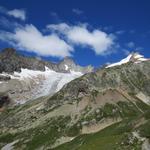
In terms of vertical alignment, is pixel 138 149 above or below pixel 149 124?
below

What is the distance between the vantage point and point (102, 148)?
133m

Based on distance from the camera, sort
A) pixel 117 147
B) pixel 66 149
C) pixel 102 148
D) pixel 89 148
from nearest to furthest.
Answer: pixel 117 147, pixel 102 148, pixel 89 148, pixel 66 149

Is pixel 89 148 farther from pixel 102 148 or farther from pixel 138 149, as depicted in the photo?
pixel 138 149

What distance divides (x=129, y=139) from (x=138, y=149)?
10566 millimetres

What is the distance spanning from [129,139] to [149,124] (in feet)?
66.6

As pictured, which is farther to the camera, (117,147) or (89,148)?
(89,148)

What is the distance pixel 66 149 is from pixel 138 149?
92.0 meters

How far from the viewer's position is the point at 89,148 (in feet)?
474

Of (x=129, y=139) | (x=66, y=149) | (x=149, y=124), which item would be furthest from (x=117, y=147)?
(x=66, y=149)

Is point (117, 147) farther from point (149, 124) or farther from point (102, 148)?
point (149, 124)

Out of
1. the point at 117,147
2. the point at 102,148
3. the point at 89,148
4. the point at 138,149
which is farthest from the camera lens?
the point at 89,148

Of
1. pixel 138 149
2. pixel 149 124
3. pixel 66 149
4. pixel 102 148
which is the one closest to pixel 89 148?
pixel 102 148

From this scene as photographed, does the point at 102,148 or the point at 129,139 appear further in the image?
the point at 102,148

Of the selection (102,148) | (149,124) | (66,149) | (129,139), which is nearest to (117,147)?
(129,139)
